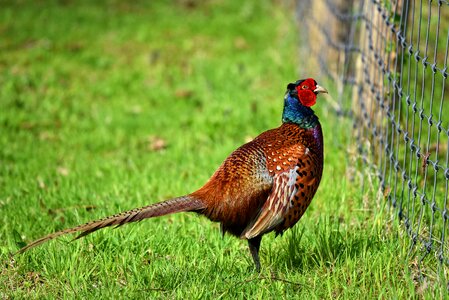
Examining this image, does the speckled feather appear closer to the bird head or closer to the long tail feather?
the long tail feather

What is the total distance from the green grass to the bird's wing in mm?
238

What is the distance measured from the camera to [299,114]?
12.7 feet

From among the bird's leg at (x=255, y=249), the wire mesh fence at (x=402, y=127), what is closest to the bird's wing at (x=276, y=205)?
the bird's leg at (x=255, y=249)

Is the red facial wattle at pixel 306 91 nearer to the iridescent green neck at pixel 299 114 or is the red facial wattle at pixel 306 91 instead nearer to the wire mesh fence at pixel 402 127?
the iridescent green neck at pixel 299 114

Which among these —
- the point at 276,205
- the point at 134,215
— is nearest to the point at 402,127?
the point at 276,205

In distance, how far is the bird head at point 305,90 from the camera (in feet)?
12.6

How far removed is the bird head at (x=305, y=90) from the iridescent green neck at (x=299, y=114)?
0.07 feet

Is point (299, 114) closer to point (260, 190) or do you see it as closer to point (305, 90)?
point (305, 90)

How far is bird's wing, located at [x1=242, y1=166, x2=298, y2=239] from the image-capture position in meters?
3.61

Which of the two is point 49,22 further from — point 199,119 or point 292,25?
point 199,119

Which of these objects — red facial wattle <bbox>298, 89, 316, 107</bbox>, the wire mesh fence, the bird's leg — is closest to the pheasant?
the bird's leg

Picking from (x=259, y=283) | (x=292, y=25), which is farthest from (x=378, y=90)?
(x=292, y=25)

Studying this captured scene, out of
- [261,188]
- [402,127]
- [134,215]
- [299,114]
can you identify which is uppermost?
[299,114]

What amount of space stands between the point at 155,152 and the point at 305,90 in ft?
9.47
